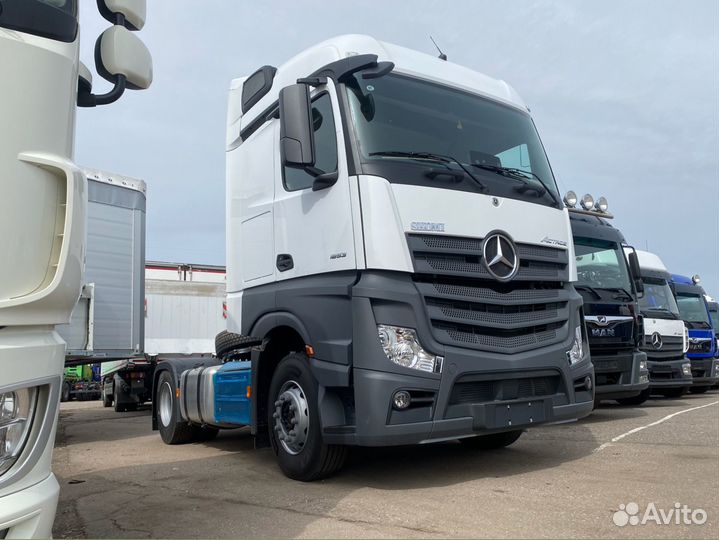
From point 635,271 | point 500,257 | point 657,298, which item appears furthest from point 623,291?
point 500,257

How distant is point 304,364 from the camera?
5191 mm

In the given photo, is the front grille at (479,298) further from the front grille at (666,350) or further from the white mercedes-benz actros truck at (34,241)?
the front grille at (666,350)

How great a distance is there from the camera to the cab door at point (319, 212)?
4930mm

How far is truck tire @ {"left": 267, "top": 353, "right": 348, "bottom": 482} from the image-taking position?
16.6 feet

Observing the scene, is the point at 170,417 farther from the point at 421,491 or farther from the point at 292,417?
the point at 421,491

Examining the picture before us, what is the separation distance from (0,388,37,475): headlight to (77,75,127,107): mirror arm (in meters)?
1.42

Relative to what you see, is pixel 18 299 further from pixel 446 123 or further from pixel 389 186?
pixel 446 123

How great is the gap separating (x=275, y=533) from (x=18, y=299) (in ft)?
7.05

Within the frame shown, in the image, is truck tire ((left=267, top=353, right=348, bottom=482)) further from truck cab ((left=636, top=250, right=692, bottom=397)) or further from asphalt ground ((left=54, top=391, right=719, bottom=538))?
truck cab ((left=636, top=250, right=692, bottom=397))

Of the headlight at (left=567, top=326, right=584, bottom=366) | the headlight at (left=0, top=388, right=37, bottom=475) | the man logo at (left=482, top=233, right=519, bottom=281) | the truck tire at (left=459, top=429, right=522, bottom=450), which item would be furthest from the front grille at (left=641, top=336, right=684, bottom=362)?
the headlight at (left=0, top=388, right=37, bottom=475)

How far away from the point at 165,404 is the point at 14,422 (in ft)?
20.6

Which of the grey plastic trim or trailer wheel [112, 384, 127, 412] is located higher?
the grey plastic trim

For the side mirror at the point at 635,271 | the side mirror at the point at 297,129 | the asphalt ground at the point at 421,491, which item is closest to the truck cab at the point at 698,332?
the side mirror at the point at 635,271

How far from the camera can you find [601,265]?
9.40 m
